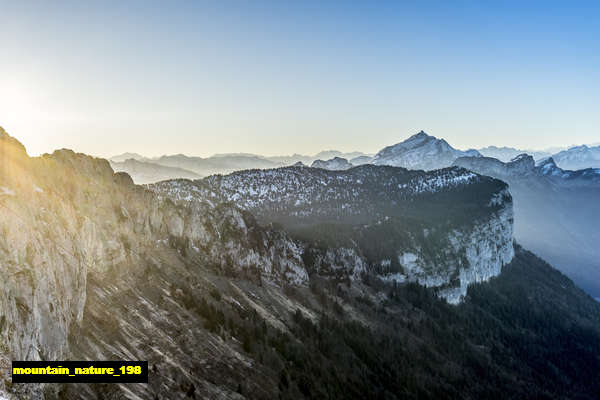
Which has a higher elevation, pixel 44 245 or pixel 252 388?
pixel 44 245

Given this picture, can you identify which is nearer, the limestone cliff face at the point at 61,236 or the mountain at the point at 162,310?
the limestone cliff face at the point at 61,236

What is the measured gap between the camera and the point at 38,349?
63.1 metres

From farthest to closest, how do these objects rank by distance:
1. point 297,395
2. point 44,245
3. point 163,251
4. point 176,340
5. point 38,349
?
point 163,251, point 297,395, point 176,340, point 44,245, point 38,349

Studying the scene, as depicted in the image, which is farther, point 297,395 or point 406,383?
point 406,383

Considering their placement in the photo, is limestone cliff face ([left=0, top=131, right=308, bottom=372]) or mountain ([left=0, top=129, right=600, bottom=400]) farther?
mountain ([left=0, top=129, right=600, bottom=400])

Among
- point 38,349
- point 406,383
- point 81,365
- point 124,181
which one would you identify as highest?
point 124,181

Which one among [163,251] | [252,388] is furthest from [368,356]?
[163,251]

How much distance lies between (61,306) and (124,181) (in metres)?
79.8

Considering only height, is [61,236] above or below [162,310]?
above

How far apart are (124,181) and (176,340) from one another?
215 ft

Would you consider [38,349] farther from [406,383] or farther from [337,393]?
[406,383]

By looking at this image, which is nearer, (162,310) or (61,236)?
(61,236)

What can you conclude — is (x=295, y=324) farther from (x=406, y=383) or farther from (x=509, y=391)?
(x=509, y=391)

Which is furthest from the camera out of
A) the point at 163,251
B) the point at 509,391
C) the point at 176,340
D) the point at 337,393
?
the point at 509,391
